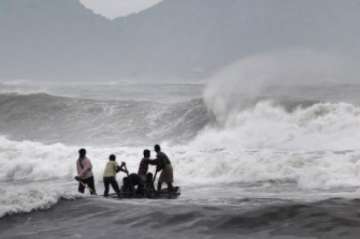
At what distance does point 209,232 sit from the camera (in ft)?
38.3

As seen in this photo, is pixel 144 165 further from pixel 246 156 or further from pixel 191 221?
pixel 246 156

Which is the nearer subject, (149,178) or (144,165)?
(149,178)

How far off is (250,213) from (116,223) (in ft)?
8.50

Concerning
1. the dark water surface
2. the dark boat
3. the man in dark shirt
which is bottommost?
the dark water surface

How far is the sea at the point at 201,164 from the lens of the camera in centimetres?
1224

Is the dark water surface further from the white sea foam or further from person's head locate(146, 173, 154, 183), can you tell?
person's head locate(146, 173, 154, 183)

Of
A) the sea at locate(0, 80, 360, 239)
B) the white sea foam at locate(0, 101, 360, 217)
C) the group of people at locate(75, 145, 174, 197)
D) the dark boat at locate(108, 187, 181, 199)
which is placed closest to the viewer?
the sea at locate(0, 80, 360, 239)

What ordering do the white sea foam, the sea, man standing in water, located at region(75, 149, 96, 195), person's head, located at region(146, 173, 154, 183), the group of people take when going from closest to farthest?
the sea, the group of people, person's head, located at region(146, 173, 154, 183), man standing in water, located at region(75, 149, 96, 195), the white sea foam

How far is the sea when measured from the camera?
12.2 m

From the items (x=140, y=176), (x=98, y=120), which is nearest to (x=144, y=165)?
(x=140, y=176)

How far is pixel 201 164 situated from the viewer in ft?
66.8

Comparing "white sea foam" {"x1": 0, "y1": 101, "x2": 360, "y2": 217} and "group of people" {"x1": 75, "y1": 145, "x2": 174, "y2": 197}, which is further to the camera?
"white sea foam" {"x1": 0, "y1": 101, "x2": 360, "y2": 217}

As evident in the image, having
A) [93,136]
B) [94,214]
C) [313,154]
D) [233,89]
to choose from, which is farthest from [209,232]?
[233,89]

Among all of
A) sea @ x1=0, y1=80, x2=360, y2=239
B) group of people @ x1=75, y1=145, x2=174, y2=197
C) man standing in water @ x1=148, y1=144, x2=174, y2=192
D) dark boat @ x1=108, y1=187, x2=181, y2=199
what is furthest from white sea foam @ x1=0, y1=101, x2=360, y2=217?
man standing in water @ x1=148, y1=144, x2=174, y2=192
